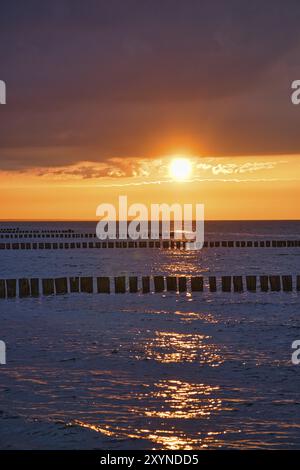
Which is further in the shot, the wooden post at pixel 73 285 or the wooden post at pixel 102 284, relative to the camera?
the wooden post at pixel 73 285

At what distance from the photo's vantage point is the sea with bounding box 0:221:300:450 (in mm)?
10328

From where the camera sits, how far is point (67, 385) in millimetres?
13148

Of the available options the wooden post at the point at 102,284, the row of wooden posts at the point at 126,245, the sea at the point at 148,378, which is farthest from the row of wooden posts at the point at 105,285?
the row of wooden posts at the point at 126,245

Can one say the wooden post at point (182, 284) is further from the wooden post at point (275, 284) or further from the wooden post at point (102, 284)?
the wooden post at point (275, 284)

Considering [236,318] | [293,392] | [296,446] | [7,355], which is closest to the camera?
[296,446]

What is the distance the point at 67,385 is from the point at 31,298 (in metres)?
16.5

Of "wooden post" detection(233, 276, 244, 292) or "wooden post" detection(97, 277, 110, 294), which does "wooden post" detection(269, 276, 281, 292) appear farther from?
"wooden post" detection(97, 277, 110, 294)

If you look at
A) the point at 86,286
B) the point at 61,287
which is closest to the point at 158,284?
the point at 86,286

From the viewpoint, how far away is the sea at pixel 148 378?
33.9 ft

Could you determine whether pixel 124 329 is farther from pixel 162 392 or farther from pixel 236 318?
pixel 162 392

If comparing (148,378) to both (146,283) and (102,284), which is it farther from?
(146,283)
